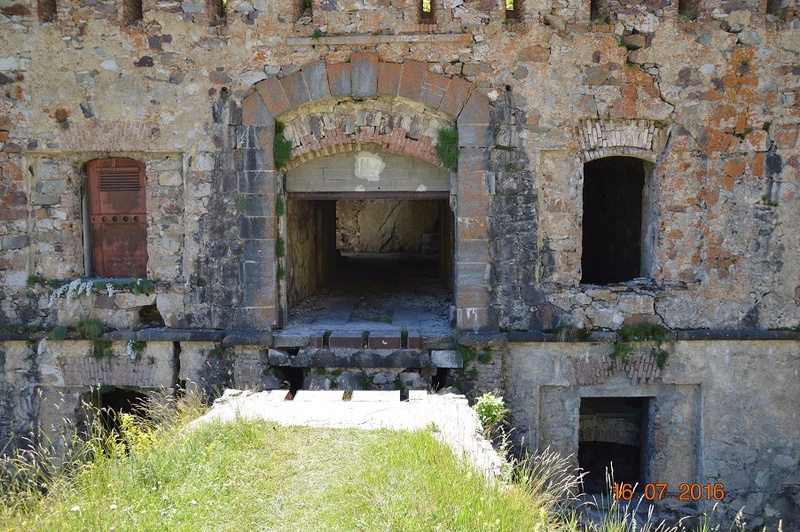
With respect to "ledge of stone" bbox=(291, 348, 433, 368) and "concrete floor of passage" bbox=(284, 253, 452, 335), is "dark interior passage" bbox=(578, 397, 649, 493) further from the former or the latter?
"ledge of stone" bbox=(291, 348, 433, 368)

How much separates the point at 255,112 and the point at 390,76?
1735 millimetres

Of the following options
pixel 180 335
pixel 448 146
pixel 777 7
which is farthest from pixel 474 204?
pixel 777 7

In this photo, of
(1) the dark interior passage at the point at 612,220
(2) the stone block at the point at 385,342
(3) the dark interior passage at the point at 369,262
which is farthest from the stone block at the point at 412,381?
(1) the dark interior passage at the point at 612,220

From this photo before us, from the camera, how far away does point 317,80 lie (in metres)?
7.25

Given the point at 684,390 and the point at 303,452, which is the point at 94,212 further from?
the point at 684,390

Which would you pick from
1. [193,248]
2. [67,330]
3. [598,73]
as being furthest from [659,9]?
[67,330]

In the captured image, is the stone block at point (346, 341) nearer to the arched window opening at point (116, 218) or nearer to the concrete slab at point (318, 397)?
the concrete slab at point (318, 397)

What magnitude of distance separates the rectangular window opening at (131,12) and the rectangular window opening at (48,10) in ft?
2.96

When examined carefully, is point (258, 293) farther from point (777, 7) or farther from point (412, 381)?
point (777, 7)

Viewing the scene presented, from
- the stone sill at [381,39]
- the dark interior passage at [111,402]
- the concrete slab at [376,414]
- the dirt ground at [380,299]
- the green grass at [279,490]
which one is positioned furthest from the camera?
the dirt ground at [380,299]

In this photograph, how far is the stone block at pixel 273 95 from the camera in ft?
23.9

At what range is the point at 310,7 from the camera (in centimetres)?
748

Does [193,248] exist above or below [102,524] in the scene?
above

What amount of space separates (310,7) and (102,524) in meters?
6.28
